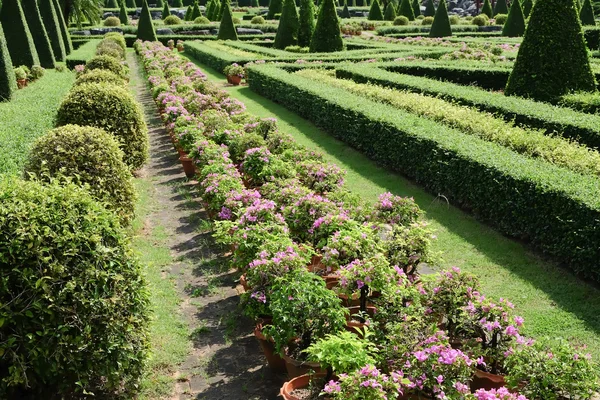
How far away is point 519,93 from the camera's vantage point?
48.4 ft

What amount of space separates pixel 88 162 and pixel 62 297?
11.4 ft

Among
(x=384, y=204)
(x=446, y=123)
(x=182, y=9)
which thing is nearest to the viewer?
(x=384, y=204)

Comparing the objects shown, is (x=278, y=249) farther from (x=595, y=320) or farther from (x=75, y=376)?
(x=595, y=320)

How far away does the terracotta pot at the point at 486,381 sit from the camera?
4566 millimetres

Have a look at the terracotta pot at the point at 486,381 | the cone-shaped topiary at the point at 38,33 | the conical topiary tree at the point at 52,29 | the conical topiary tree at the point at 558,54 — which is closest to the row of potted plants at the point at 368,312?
the terracotta pot at the point at 486,381

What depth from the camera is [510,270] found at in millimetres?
7047

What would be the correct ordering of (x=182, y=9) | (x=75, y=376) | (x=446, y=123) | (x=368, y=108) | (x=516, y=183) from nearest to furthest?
(x=75, y=376), (x=516, y=183), (x=446, y=123), (x=368, y=108), (x=182, y=9)

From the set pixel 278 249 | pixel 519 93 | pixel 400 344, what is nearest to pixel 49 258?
pixel 278 249

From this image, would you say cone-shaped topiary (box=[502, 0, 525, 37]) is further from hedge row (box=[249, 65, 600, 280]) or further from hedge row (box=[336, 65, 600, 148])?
hedge row (box=[249, 65, 600, 280])

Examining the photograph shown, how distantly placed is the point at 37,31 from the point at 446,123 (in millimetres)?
21327

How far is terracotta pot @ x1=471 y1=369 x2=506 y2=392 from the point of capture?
457 cm

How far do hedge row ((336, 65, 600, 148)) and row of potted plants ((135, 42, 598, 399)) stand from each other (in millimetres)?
5421

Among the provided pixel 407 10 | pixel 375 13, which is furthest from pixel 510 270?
pixel 407 10

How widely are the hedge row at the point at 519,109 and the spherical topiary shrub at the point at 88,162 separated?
811 centimetres
